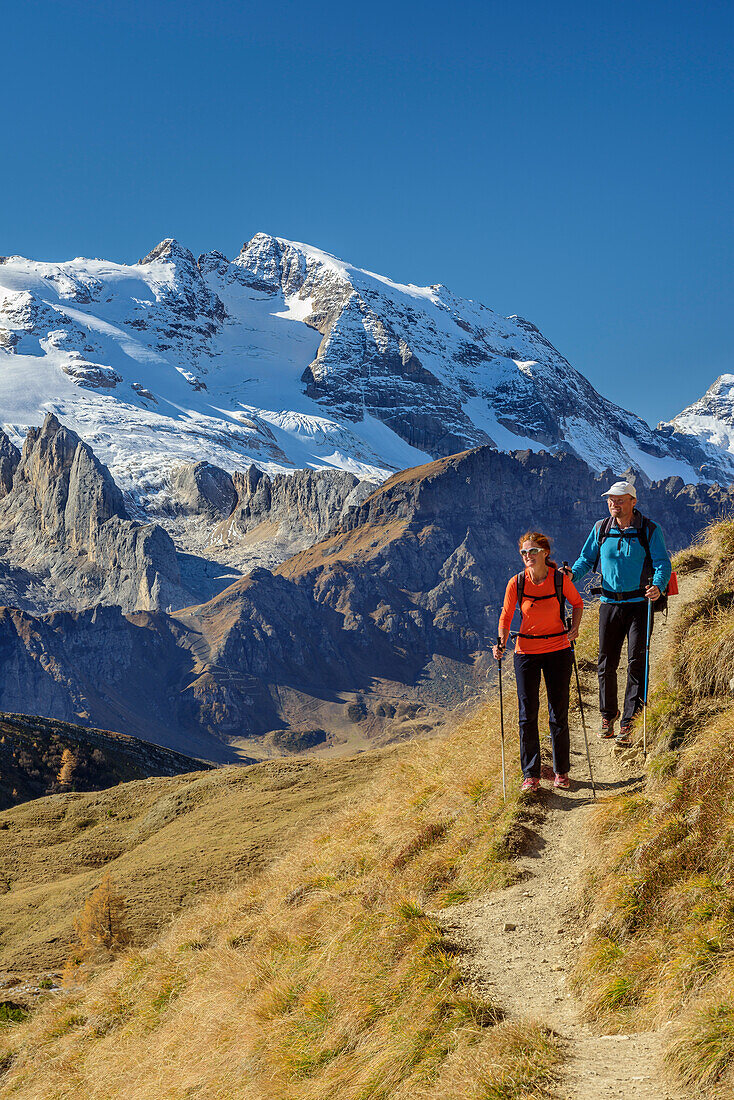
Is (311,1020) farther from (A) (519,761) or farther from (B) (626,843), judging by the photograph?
(A) (519,761)

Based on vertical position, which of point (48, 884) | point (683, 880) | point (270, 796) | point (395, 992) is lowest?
point (48, 884)

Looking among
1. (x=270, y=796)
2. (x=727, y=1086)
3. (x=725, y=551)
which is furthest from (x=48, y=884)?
(x=727, y=1086)

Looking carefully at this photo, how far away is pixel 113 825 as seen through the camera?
24.6 metres

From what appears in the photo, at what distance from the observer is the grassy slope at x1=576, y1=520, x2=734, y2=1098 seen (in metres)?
5.22

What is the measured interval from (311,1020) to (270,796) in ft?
50.8

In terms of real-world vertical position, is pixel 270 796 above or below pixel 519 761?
below

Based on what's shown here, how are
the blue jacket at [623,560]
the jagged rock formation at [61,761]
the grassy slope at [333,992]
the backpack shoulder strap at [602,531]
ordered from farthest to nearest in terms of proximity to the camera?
the jagged rock formation at [61,761] → the backpack shoulder strap at [602,531] → the blue jacket at [623,560] → the grassy slope at [333,992]

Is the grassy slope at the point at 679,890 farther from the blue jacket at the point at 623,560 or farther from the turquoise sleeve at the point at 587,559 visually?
the turquoise sleeve at the point at 587,559

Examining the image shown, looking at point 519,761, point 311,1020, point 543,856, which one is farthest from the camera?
point 519,761

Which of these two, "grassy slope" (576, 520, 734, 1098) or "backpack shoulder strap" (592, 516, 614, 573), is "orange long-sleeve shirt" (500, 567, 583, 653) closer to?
"backpack shoulder strap" (592, 516, 614, 573)

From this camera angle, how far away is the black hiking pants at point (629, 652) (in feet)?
32.9

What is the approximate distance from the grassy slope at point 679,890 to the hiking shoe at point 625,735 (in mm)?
475

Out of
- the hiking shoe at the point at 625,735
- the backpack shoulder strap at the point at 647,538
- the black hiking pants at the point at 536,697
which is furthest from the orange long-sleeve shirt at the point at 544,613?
the hiking shoe at the point at 625,735

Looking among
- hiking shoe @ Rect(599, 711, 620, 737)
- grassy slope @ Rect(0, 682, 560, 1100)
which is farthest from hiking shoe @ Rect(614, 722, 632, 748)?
grassy slope @ Rect(0, 682, 560, 1100)
